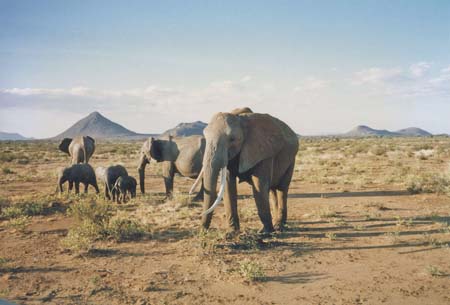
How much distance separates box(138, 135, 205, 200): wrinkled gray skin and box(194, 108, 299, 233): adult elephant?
12.4 ft

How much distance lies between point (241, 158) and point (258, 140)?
55cm

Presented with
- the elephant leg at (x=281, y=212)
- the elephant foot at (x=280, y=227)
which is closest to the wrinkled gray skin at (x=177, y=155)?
the elephant leg at (x=281, y=212)

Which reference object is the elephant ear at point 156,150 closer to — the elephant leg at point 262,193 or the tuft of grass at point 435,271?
the elephant leg at point 262,193

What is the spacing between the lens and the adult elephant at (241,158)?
6.75 metres

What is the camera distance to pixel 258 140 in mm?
7254

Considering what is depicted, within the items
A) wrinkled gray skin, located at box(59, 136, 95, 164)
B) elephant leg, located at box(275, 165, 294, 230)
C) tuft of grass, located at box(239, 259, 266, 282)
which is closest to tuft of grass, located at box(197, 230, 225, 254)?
tuft of grass, located at box(239, 259, 266, 282)

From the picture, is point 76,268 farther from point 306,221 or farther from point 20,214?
point 306,221

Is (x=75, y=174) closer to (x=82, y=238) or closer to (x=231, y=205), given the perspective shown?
(x=82, y=238)

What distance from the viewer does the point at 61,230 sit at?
28.3 ft

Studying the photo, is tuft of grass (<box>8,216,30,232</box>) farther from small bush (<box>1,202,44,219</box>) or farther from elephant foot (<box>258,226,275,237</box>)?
elephant foot (<box>258,226,275,237</box>)

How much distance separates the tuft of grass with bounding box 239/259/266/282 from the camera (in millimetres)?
5477

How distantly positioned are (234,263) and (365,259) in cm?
247

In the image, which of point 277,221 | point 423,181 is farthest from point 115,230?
point 423,181

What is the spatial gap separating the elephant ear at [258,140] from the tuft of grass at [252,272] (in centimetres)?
201
